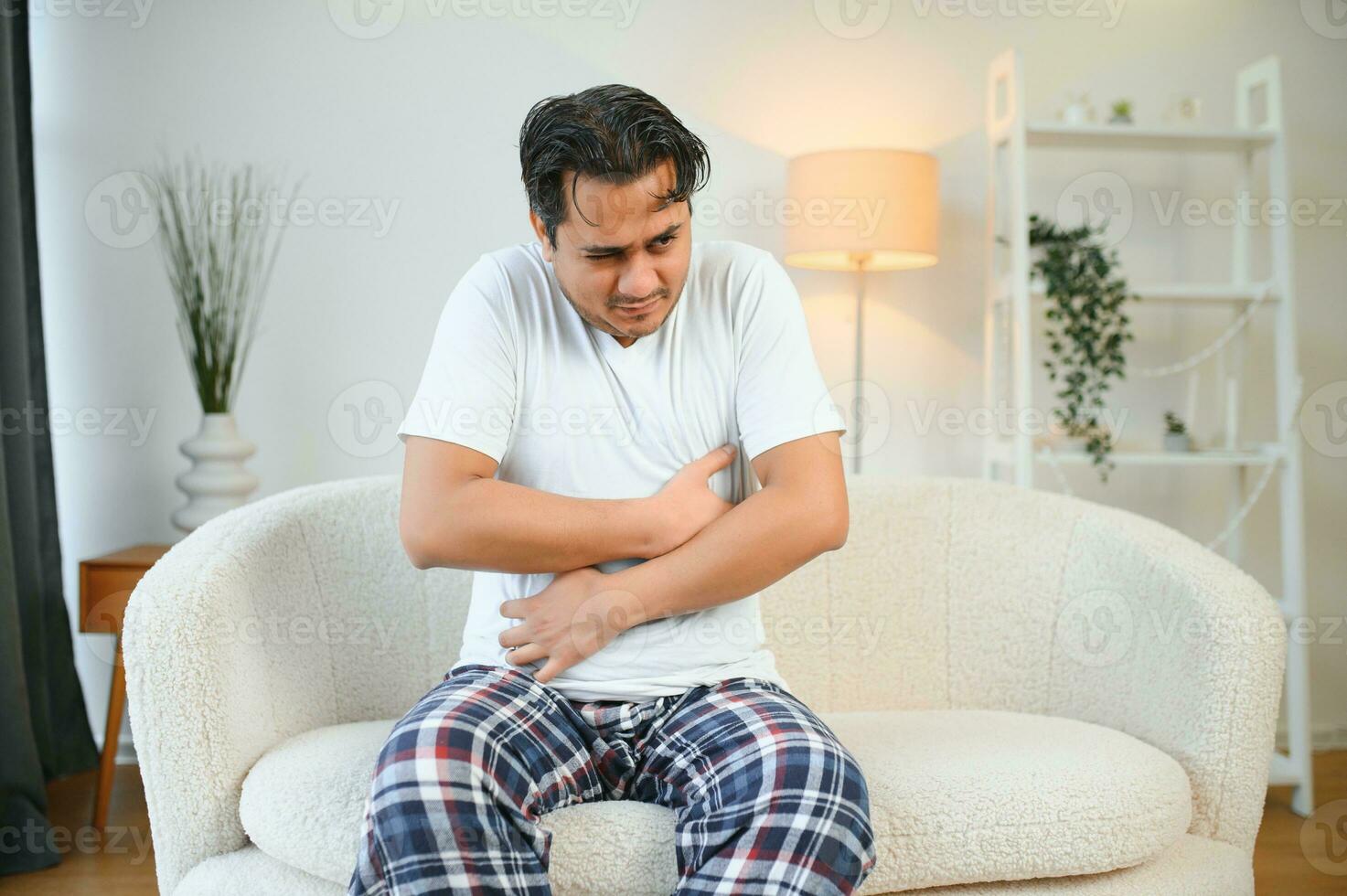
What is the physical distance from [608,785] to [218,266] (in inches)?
75.3

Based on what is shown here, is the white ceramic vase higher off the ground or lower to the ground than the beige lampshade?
lower

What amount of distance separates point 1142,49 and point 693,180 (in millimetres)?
2176

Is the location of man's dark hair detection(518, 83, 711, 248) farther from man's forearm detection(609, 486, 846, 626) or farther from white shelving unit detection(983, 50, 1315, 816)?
white shelving unit detection(983, 50, 1315, 816)

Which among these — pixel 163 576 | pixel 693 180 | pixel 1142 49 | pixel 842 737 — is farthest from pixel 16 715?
pixel 1142 49

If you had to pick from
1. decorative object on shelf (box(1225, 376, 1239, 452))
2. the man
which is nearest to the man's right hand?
the man

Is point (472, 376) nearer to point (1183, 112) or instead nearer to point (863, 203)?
point (863, 203)

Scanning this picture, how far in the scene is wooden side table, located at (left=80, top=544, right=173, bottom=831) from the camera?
238 centimetres

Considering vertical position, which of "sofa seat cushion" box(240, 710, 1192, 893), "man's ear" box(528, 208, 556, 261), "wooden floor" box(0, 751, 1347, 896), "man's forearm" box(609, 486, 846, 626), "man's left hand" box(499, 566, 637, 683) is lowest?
"wooden floor" box(0, 751, 1347, 896)

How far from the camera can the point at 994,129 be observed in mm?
2844

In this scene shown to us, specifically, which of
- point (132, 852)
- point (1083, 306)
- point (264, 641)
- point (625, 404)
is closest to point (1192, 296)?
point (1083, 306)

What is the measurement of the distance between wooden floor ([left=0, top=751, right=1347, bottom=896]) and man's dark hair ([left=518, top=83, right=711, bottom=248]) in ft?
5.23

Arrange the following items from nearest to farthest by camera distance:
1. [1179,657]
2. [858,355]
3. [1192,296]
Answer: [1179,657], [1192,296], [858,355]

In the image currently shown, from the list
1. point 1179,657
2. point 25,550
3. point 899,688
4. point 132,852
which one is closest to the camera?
point 1179,657

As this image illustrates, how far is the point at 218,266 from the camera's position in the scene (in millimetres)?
2781
